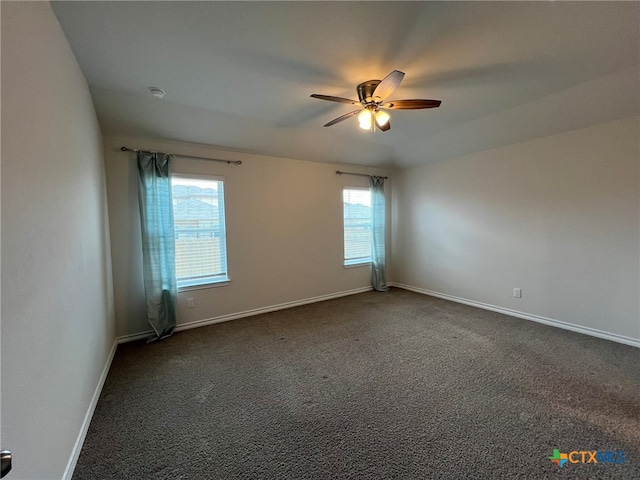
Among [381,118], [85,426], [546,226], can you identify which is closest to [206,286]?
[85,426]

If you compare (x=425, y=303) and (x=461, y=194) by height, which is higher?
(x=461, y=194)

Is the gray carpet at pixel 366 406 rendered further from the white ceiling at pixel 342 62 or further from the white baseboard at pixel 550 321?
the white ceiling at pixel 342 62

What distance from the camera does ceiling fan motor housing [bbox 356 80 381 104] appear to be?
2393 millimetres

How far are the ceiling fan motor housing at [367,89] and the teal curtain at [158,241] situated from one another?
94.8 inches

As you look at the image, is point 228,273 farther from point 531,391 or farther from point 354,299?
point 531,391

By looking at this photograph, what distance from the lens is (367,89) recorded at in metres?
2.43

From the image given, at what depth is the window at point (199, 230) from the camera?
3.54 m

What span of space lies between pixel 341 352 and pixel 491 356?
1505 millimetres

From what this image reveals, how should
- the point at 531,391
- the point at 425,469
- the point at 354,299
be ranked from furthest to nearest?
the point at 354,299, the point at 531,391, the point at 425,469

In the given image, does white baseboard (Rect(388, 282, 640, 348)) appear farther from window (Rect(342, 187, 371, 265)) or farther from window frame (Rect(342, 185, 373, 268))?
window (Rect(342, 187, 371, 265))

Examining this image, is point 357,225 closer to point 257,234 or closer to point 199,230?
point 257,234

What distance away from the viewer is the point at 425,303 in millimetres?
4496

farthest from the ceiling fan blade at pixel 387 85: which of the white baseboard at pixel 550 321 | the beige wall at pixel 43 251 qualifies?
the white baseboard at pixel 550 321

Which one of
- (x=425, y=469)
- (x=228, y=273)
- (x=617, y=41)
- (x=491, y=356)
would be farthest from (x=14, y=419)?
(x=617, y=41)
